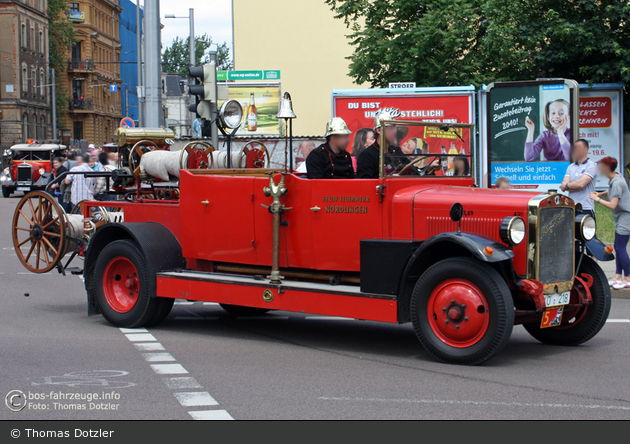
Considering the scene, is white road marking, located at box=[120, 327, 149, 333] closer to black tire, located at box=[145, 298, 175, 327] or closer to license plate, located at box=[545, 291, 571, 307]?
black tire, located at box=[145, 298, 175, 327]

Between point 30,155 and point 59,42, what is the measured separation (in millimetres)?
52090

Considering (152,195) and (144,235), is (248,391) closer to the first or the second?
(144,235)

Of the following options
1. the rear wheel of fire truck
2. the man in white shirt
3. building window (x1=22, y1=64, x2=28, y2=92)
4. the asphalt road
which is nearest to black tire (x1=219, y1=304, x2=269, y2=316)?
the asphalt road

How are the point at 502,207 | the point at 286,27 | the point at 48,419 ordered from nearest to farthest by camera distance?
the point at 48,419 < the point at 502,207 < the point at 286,27

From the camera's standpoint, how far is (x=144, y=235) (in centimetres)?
831

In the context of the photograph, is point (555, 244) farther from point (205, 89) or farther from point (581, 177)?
point (205, 89)

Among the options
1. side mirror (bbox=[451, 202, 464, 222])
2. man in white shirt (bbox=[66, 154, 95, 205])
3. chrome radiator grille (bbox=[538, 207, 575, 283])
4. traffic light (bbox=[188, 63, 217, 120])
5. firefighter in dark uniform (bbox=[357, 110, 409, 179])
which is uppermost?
traffic light (bbox=[188, 63, 217, 120])

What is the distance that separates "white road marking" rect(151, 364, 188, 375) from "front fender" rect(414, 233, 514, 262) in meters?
2.15

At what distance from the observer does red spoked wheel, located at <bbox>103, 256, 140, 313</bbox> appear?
8492mm

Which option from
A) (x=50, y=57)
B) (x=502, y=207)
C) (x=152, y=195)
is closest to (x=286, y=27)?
(x=152, y=195)

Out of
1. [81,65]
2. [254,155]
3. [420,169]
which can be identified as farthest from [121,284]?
[81,65]

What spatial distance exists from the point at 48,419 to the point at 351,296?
9.14 feet

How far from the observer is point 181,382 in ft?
19.7
